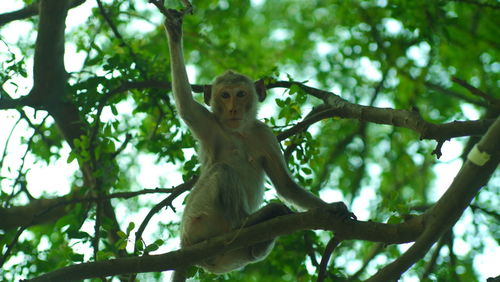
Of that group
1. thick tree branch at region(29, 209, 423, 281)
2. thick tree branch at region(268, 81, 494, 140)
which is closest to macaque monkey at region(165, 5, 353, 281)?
thick tree branch at region(29, 209, 423, 281)

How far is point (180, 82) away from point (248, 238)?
230 cm

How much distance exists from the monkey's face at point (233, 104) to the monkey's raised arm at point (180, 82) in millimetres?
371

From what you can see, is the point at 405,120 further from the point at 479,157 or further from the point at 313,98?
the point at 313,98

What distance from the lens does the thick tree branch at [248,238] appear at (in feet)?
17.1

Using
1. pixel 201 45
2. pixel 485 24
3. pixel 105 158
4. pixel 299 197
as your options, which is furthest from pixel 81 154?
pixel 485 24

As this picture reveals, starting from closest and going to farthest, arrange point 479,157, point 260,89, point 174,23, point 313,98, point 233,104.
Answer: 1. point 479,157
2. point 174,23
3. point 233,104
4. point 260,89
5. point 313,98

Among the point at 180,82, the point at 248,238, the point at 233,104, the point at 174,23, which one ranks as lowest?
the point at 248,238

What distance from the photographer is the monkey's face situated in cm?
810

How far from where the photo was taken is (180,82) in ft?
23.4

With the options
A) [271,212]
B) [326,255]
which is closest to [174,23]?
[271,212]

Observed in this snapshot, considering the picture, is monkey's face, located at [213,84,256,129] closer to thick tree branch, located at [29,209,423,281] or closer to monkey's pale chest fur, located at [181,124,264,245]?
monkey's pale chest fur, located at [181,124,264,245]

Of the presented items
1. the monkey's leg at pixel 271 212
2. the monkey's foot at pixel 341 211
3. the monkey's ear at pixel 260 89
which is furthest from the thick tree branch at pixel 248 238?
the monkey's ear at pixel 260 89

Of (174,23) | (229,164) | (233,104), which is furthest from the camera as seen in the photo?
(233,104)

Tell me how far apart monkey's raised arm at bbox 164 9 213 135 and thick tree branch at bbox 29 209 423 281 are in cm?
220
